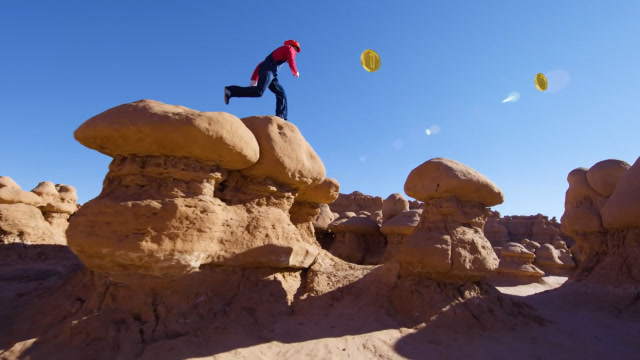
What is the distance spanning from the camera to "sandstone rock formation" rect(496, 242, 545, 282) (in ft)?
37.6

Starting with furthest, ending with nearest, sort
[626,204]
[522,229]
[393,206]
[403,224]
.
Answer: [522,229], [393,206], [403,224], [626,204]

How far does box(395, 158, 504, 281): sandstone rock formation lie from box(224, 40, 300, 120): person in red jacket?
2.45 metres

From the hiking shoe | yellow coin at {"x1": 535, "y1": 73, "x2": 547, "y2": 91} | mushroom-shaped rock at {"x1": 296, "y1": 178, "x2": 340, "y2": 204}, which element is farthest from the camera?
mushroom-shaped rock at {"x1": 296, "y1": 178, "x2": 340, "y2": 204}

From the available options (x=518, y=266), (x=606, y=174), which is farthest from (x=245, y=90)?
(x=518, y=266)

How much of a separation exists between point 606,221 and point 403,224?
419 centimetres

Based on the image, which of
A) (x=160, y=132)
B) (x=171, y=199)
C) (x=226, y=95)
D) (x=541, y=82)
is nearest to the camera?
(x=160, y=132)

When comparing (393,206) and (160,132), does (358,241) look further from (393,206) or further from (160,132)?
(160,132)

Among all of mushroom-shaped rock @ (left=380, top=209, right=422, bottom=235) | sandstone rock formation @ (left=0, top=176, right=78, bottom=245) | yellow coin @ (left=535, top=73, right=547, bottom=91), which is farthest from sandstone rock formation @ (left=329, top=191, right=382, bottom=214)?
yellow coin @ (left=535, top=73, right=547, bottom=91)

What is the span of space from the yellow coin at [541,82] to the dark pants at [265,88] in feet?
13.9

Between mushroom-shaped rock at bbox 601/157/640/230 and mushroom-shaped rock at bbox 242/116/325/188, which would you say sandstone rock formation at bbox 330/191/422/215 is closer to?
mushroom-shaped rock at bbox 601/157/640/230

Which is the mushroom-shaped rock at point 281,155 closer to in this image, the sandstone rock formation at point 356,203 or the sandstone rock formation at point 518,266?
the sandstone rock formation at point 518,266

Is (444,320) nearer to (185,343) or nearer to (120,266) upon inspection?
(185,343)

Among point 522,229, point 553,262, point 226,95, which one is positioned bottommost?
point 553,262

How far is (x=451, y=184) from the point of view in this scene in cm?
490
